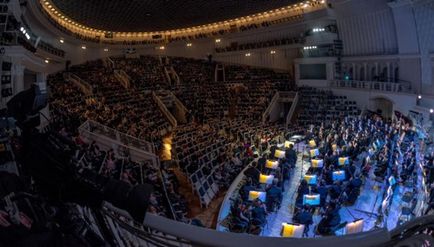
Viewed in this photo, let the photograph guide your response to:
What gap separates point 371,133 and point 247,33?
2784 cm

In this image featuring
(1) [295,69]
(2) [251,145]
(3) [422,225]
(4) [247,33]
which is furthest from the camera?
(4) [247,33]

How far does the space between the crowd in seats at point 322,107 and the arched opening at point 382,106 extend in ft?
4.05

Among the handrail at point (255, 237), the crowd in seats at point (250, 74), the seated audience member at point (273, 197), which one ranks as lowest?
the seated audience member at point (273, 197)

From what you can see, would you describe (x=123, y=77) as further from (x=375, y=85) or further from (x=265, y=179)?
(x=265, y=179)

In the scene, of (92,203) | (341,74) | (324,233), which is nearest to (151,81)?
(341,74)

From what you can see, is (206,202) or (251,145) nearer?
(206,202)

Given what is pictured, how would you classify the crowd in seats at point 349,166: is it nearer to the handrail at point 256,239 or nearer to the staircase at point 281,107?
the handrail at point 256,239

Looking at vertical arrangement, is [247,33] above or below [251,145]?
above

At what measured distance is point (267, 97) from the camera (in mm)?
34656

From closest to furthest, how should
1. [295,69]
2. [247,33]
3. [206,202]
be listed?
[206,202] < [295,69] < [247,33]

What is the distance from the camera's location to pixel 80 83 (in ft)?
105

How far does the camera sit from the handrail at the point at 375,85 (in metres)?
27.6

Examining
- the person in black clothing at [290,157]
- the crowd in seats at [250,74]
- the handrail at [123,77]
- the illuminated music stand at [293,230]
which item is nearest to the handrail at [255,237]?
the illuminated music stand at [293,230]

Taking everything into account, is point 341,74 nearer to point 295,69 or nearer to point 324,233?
point 295,69
